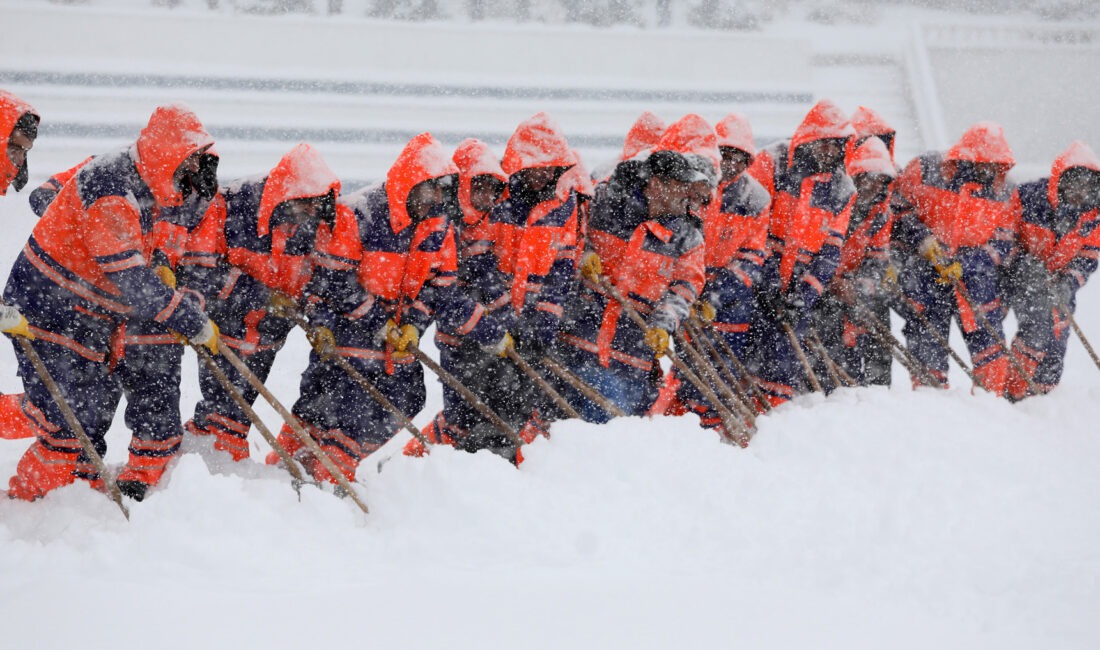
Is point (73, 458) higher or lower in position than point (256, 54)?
lower

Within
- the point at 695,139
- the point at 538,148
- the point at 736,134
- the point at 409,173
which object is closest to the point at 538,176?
the point at 538,148

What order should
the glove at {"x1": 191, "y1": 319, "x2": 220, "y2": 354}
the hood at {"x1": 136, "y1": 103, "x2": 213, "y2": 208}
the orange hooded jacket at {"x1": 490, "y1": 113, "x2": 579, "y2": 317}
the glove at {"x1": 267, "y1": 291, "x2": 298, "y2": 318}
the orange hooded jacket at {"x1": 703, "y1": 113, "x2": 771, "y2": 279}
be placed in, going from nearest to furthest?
the hood at {"x1": 136, "y1": 103, "x2": 213, "y2": 208}, the glove at {"x1": 191, "y1": 319, "x2": 220, "y2": 354}, the glove at {"x1": 267, "y1": 291, "x2": 298, "y2": 318}, the orange hooded jacket at {"x1": 490, "y1": 113, "x2": 579, "y2": 317}, the orange hooded jacket at {"x1": 703, "y1": 113, "x2": 771, "y2": 279}

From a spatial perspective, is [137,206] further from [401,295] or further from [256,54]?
[256,54]

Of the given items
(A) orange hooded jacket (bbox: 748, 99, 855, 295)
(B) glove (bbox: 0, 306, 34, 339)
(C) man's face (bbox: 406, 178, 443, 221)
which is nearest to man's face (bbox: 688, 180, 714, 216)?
(A) orange hooded jacket (bbox: 748, 99, 855, 295)

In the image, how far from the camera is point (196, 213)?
4082 mm

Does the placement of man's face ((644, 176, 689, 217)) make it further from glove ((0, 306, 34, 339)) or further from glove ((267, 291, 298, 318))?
glove ((0, 306, 34, 339))

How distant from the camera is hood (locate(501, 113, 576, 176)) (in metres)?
4.26

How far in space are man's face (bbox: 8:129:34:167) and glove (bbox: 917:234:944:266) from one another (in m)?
5.18

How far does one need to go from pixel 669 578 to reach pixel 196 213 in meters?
2.66

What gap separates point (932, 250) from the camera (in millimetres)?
6000

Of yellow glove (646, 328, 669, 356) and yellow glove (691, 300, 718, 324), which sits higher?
yellow glove (646, 328, 669, 356)

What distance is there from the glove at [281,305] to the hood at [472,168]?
2.95ft

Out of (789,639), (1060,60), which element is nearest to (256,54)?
(789,639)

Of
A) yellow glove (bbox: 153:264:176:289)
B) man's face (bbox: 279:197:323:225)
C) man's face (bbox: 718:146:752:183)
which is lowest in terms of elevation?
yellow glove (bbox: 153:264:176:289)
